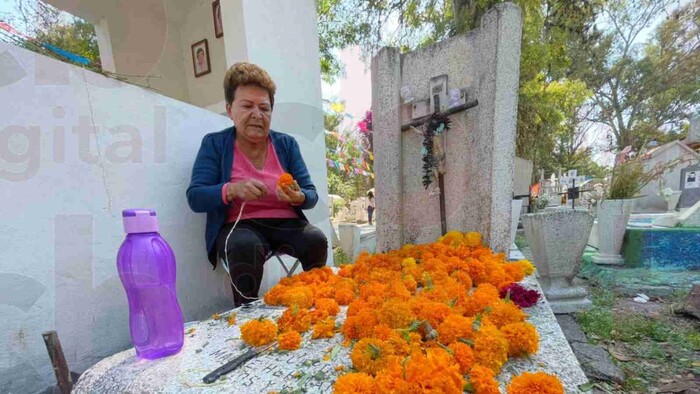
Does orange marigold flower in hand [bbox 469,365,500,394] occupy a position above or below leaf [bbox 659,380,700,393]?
above

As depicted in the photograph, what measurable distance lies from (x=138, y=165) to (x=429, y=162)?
6.32ft

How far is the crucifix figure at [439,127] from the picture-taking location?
2453 mm

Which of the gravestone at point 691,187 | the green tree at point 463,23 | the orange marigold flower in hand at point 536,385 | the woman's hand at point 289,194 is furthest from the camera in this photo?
the gravestone at point 691,187

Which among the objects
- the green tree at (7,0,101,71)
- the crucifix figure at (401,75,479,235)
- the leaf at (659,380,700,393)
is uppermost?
the green tree at (7,0,101,71)

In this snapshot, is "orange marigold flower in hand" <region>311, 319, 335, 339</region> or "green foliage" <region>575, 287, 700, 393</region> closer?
"orange marigold flower in hand" <region>311, 319, 335, 339</region>

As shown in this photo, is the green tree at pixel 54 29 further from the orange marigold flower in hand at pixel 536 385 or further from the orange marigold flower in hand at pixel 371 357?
the orange marigold flower in hand at pixel 536 385

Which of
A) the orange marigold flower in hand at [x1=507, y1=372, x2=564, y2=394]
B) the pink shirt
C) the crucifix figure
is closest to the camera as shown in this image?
the orange marigold flower in hand at [x1=507, y1=372, x2=564, y2=394]

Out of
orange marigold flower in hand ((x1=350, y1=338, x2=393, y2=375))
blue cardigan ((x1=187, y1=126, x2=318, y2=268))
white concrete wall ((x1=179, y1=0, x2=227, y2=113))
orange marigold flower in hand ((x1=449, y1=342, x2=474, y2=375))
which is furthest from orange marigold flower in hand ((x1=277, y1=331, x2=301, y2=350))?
white concrete wall ((x1=179, y1=0, x2=227, y2=113))

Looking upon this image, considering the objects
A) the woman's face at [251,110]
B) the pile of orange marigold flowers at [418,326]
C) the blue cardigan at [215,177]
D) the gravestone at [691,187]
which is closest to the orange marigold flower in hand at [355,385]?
the pile of orange marigold flowers at [418,326]

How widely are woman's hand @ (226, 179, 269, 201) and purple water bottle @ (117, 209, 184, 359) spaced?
49 cm

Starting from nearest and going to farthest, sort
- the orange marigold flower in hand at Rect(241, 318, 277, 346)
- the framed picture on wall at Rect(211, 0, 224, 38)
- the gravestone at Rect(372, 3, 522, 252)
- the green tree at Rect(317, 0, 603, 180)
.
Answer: the orange marigold flower in hand at Rect(241, 318, 277, 346) < the gravestone at Rect(372, 3, 522, 252) < the framed picture on wall at Rect(211, 0, 224, 38) < the green tree at Rect(317, 0, 603, 180)

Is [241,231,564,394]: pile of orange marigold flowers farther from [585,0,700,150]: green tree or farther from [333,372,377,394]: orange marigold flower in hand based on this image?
[585,0,700,150]: green tree

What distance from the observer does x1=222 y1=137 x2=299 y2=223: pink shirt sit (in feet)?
5.73

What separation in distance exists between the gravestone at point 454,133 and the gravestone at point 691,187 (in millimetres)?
7203
